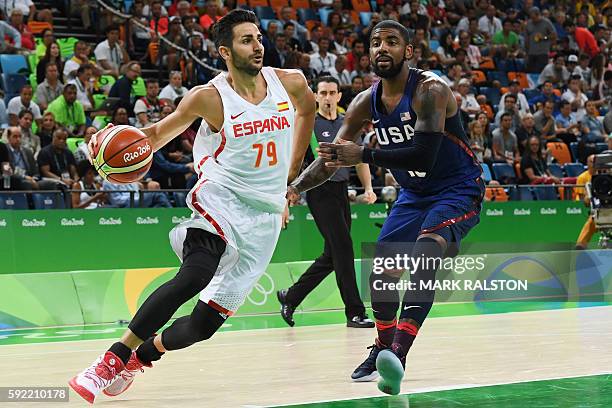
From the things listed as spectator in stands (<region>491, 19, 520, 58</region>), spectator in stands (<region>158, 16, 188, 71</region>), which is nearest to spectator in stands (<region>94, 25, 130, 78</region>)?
spectator in stands (<region>158, 16, 188, 71</region>)

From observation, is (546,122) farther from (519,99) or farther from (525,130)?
(525,130)

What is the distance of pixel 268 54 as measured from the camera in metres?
18.2

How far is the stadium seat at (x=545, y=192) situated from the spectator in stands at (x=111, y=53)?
7095mm

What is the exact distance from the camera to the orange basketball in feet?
19.9

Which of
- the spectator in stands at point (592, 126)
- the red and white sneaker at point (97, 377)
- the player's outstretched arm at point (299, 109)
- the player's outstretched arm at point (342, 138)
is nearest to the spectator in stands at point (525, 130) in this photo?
the spectator in stands at point (592, 126)

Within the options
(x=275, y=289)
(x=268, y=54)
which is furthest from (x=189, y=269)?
(x=268, y=54)

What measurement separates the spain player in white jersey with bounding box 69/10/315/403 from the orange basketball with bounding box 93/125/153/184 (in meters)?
0.08

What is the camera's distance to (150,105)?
16.2 meters

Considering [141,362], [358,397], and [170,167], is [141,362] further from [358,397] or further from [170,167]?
[170,167]

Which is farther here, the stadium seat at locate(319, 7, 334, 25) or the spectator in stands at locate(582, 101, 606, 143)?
the stadium seat at locate(319, 7, 334, 25)

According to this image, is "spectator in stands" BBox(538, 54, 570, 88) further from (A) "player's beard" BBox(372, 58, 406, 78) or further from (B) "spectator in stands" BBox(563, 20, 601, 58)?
(A) "player's beard" BBox(372, 58, 406, 78)

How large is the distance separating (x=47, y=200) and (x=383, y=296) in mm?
7174

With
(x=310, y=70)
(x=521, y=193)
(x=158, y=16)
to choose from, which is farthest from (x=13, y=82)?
(x=521, y=193)

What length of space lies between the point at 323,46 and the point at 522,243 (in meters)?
6.01
